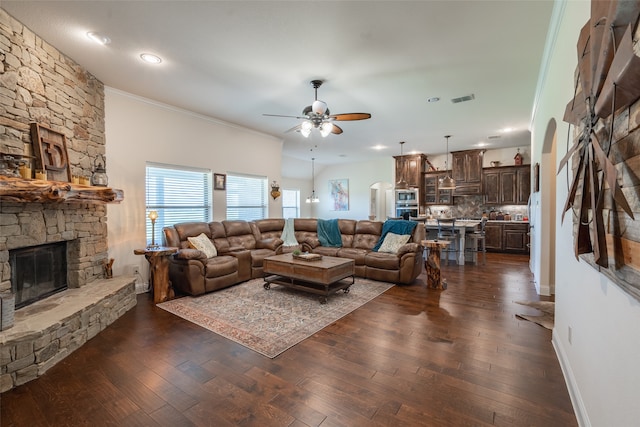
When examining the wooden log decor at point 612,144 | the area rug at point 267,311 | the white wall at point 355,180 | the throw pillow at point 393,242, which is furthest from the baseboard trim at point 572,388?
the white wall at point 355,180

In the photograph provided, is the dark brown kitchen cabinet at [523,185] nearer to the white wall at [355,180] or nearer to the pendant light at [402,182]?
the pendant light at [402,182]

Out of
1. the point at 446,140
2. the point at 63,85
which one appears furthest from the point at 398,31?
the point at 446,140

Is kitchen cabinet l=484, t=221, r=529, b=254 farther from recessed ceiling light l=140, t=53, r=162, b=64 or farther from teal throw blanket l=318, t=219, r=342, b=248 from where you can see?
recessed ceiling light l=140, t=53, r=162, b=64

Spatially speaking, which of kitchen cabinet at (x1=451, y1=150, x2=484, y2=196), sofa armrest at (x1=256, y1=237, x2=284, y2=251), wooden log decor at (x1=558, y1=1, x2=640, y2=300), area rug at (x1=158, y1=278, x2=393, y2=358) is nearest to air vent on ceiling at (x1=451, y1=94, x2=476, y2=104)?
wooden log decor at (x1=558, y1=1, x2=640, y2=300)

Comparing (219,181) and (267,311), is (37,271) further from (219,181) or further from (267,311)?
(219,181)

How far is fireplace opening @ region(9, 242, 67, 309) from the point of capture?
273 cm

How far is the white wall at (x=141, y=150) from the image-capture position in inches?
160

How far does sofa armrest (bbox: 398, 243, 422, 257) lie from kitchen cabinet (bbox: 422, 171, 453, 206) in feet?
14.8

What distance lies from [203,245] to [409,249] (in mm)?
3361

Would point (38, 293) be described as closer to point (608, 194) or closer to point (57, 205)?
point (57, 205)

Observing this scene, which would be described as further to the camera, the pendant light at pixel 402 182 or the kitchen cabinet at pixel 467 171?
the pendant light at pixel 402 182

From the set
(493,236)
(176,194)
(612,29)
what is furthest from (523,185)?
(176,194)

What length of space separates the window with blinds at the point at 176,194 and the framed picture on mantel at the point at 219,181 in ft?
0.36

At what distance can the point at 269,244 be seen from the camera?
5414 mm
